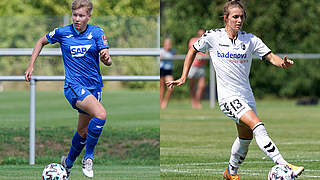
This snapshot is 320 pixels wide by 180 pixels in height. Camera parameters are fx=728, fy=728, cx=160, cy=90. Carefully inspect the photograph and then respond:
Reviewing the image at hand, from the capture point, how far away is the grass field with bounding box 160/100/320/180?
9148 millimetres

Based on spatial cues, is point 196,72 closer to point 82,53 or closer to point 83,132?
point 83,132

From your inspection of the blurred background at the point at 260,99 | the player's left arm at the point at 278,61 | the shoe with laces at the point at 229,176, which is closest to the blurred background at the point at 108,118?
the blurred background at the point at 260,99

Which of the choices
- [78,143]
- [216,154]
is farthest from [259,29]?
[78,143]

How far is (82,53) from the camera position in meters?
8.33

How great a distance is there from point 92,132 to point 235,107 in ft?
5.46

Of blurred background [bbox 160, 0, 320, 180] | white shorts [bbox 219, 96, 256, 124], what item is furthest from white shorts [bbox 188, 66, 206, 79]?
white shorts [bbox 219, 96, 256, 124]

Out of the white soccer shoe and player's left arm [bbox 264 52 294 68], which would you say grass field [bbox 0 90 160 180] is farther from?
player's left arm [bbox 264 52 294 68]

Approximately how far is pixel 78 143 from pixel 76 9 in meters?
1.58

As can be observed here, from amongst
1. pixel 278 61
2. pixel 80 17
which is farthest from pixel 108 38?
pixel 278 61

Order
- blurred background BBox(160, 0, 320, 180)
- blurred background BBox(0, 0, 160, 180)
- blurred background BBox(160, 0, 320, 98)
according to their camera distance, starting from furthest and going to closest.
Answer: blurred background BBox(160, 0, 320, 98) → blurred background BBox(0, 0, 160, 180) → blurred background BBox(160, 0, 320, 180)

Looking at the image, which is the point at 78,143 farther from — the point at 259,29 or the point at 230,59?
the point at 259,29

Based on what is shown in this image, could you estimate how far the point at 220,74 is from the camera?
803cm

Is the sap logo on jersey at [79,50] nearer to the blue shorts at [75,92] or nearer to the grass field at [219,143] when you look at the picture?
the blue shorts at [75,92]

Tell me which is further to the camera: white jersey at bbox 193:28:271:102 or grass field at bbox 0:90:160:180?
grass field at bbox 0:90:160:180
